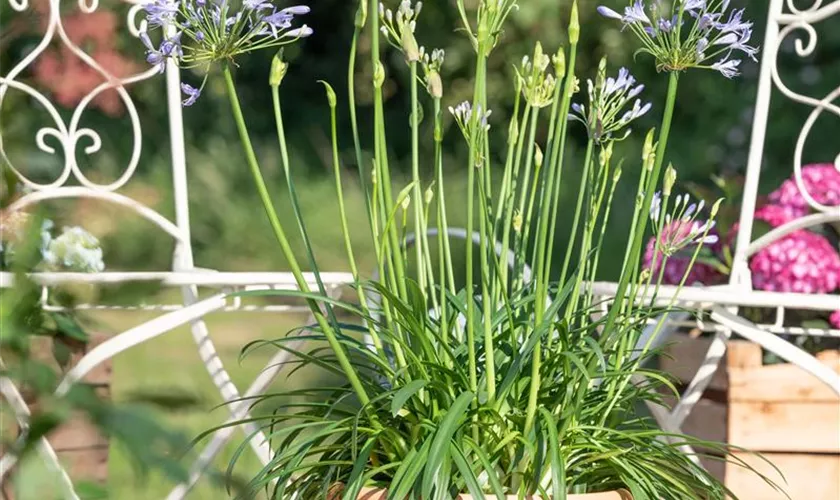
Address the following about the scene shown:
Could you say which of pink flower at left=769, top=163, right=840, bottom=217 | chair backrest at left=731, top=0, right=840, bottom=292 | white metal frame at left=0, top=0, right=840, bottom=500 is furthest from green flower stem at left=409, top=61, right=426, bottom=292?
pink flower at left=769, top=163, right=840, bottom=217

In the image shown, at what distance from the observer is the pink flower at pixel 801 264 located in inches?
88.9

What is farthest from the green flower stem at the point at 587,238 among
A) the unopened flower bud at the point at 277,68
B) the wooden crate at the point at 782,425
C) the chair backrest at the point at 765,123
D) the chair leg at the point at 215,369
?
the wooden crate at the point at 782,425

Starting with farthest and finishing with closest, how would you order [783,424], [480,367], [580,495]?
[783,424] < [480,367] < [580,495]

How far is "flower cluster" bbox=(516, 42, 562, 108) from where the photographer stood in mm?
1102

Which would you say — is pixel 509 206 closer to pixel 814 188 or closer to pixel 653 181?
pixel 653 181

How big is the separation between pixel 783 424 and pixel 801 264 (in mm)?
350

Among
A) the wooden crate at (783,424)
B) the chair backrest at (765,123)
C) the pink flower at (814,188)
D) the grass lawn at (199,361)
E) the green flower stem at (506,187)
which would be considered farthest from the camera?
the grass lawn at (199,361)

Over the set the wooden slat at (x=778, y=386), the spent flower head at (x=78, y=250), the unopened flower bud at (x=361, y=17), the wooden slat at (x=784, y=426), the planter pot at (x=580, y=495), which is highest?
the unopened flower bud at (x=361, y=17)

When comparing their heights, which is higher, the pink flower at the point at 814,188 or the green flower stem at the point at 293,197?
the pink flower at the point at 814,188

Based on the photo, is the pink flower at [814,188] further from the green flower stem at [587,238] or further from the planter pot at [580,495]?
the planter pot at [580,495]

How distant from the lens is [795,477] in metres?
2.10

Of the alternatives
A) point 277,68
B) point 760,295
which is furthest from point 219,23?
point 760,295

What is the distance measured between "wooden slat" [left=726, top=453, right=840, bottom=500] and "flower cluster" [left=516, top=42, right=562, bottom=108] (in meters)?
1.17

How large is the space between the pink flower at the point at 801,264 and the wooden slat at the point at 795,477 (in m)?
0.35
